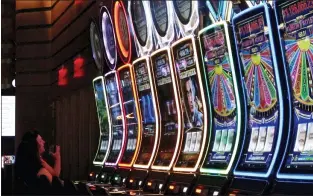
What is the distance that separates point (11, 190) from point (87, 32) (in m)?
1.30

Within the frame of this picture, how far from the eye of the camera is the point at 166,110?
4.30m

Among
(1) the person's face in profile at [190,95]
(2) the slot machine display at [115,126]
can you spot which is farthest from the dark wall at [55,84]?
(1) the person's face in profile at [190,95]

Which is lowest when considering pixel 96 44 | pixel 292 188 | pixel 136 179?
pixel 292 188

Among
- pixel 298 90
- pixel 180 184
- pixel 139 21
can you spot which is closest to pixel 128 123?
pixel 139 21

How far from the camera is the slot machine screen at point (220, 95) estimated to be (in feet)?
11.5

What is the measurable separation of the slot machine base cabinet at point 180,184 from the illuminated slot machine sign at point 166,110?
116 mm

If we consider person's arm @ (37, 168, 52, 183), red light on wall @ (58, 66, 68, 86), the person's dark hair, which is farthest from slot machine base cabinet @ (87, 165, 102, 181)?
red light on wall @ (58, 66, 68, 86)

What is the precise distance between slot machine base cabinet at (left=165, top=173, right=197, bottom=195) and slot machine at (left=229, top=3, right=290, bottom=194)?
0.47 metres

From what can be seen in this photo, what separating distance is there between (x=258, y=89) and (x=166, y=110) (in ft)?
3.80

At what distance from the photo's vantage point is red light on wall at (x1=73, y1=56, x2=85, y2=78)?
4699 mm

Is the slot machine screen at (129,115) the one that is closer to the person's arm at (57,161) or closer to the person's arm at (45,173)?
the person's arm at (57,161)

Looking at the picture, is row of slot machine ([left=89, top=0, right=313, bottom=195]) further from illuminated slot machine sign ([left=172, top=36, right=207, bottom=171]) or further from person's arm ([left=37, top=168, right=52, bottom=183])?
person's arm ([left=37, top=168, right=52, bottom=183])

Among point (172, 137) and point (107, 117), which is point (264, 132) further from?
point (107, 117)

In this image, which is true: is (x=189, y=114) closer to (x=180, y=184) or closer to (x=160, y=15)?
(x=180, y=184)
